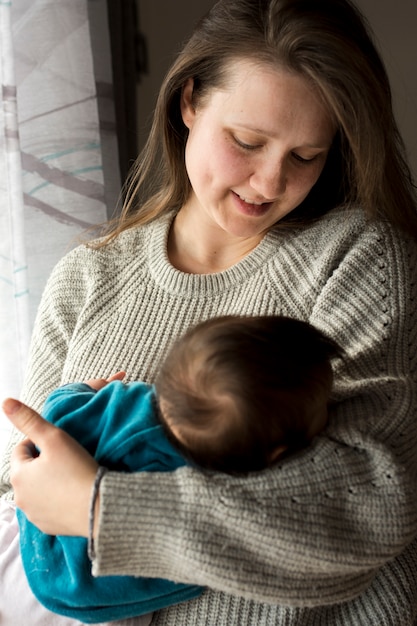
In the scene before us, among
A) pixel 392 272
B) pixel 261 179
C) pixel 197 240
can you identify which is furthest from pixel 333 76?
pixel 197 240

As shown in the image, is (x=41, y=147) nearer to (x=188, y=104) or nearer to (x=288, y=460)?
(x=188, y=104)

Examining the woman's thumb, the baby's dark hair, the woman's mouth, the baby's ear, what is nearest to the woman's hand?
the woman's thumb

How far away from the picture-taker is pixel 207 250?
149 centimetres

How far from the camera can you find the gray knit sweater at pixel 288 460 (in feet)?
3.17

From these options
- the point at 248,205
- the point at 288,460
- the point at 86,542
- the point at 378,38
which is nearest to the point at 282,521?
the point at 288,460

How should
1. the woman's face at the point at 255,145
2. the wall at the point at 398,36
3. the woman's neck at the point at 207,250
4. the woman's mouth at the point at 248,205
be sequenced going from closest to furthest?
the woman's face at the point at 255,145, the woman's mouth at the point at 248,205, the woman's neck at the point at 207,250, the wall at the point at 398,36

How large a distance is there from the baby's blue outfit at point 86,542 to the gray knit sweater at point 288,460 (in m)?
0.06

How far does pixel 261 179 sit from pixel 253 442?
1.48ft

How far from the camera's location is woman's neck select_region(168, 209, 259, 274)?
1.47m

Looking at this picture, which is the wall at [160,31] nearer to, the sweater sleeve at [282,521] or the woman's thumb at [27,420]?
the woman's thumb at [27,420]

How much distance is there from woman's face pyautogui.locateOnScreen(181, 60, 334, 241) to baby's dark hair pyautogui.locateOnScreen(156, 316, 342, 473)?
12.0 inches

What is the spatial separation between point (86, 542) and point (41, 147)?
0.97 m

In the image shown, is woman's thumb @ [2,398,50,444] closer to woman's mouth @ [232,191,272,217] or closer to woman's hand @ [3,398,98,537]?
woman's hand @ [3,398,98,537]

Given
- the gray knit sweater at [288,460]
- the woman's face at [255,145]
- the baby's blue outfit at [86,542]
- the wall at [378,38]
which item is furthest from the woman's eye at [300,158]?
the wall at [378,38]
